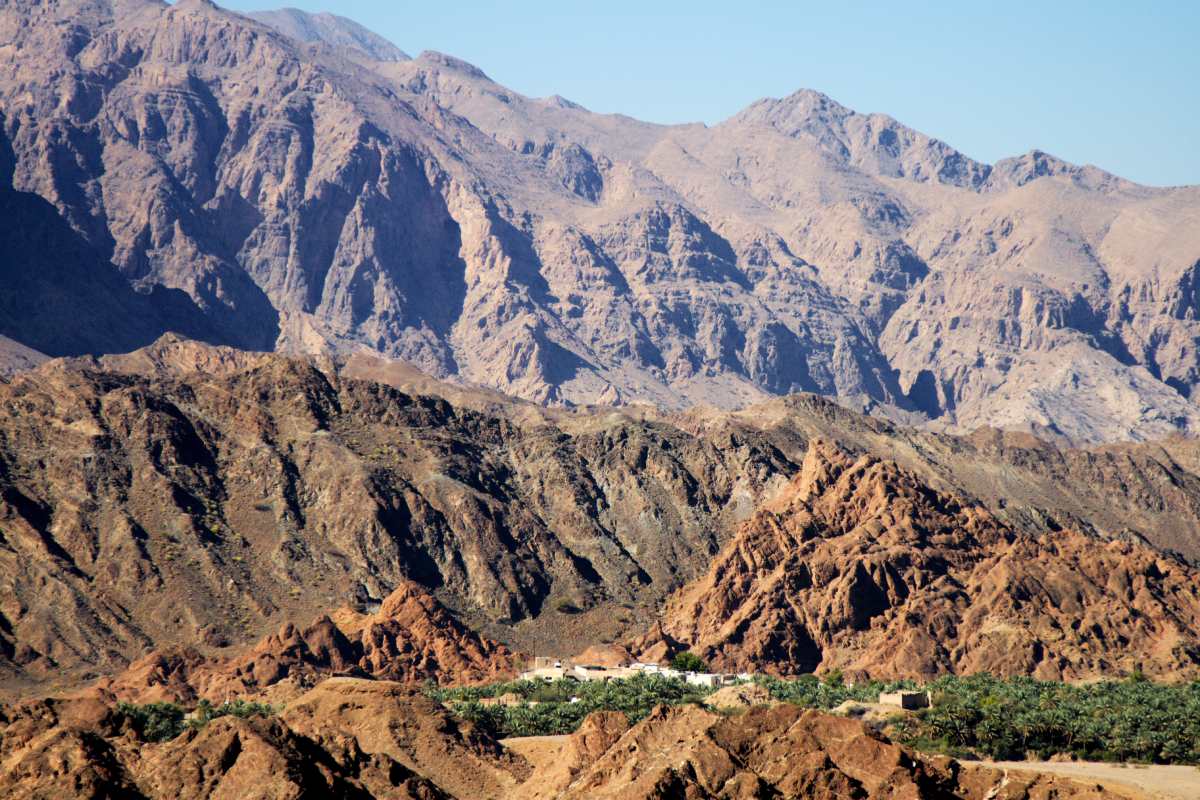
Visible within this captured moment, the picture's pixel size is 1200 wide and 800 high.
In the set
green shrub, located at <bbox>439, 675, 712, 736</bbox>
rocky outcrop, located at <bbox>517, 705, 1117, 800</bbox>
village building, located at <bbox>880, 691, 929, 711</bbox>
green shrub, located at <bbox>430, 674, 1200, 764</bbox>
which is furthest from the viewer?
village building, located at <bbox>880, 691, 929, 711</bbox>

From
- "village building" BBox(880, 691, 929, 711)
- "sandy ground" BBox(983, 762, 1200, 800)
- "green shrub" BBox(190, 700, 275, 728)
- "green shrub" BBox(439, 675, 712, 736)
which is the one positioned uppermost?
"sandy ground" BBox(983, 762, 1200, 800)

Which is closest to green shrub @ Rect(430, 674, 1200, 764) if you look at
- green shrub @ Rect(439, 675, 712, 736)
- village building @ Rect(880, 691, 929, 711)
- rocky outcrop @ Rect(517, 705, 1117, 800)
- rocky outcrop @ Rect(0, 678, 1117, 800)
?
green shrub @ Rect(439, 675, 712, 736)

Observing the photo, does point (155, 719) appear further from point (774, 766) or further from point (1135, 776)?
point (1135, 776)

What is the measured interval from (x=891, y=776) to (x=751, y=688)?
57.2 m

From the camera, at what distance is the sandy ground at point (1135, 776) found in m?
137

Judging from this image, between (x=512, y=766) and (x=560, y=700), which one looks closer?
(x=512, y=766)

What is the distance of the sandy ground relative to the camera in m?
137

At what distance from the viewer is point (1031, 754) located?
155750mm

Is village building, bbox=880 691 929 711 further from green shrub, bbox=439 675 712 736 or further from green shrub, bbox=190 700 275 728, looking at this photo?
green shrub, bbox=190 700 275 728

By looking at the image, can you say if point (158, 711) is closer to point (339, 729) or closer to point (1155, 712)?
point (339, 729)

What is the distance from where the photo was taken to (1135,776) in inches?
5738

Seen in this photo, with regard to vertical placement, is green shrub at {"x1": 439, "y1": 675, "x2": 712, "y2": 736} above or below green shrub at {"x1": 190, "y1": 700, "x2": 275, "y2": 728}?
above

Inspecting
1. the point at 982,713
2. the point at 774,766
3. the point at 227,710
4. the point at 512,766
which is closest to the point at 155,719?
the point at 227,710

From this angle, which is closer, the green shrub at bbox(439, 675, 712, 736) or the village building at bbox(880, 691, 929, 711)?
the green shrub at bbox(439, 675, 712, 736)
